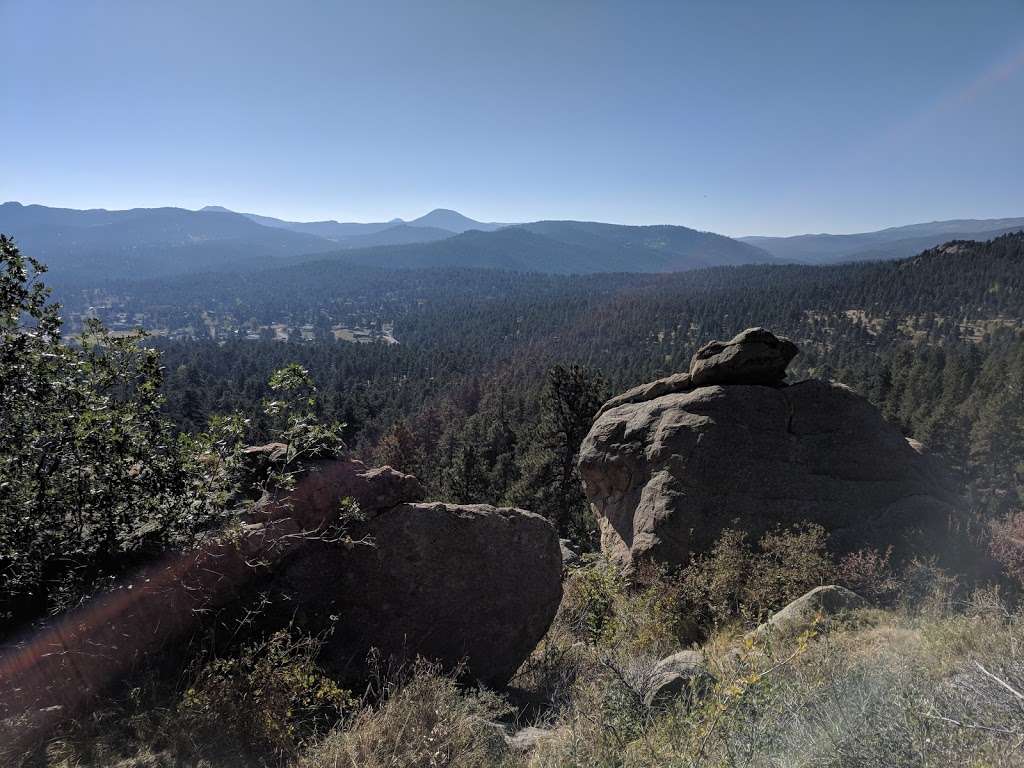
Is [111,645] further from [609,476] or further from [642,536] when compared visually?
[609,476]

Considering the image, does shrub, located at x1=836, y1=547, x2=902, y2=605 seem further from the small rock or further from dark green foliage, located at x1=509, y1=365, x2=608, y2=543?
dark green foliage, located at x1=509, y1=365, x2=608, y2=543

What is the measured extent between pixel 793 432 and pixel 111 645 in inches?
574

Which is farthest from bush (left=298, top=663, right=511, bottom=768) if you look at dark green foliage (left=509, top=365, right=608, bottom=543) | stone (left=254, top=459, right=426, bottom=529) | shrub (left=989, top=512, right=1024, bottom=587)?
dark green foliage (left=509, top=365, right=608, bottom=543)

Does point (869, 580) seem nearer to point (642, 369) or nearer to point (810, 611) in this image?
point (810, 611)

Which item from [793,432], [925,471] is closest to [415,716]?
[793,432]

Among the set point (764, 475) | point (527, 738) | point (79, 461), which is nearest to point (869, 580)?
point (764, 475)

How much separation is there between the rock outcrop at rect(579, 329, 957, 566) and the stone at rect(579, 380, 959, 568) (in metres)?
0.03

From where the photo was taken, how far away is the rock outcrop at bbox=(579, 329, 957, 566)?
12.0m

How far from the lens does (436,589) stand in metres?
7.56

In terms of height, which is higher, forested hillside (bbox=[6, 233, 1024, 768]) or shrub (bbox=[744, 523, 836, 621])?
forested hillside (bbox=[6, 233, 1024, 768])

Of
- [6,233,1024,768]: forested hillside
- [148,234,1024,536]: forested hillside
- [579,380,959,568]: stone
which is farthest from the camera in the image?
[148,234,1024,536]: forested hillside

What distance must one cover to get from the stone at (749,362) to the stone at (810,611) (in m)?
7.31

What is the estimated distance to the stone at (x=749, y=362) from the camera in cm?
1454

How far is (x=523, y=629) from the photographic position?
26.2ft
